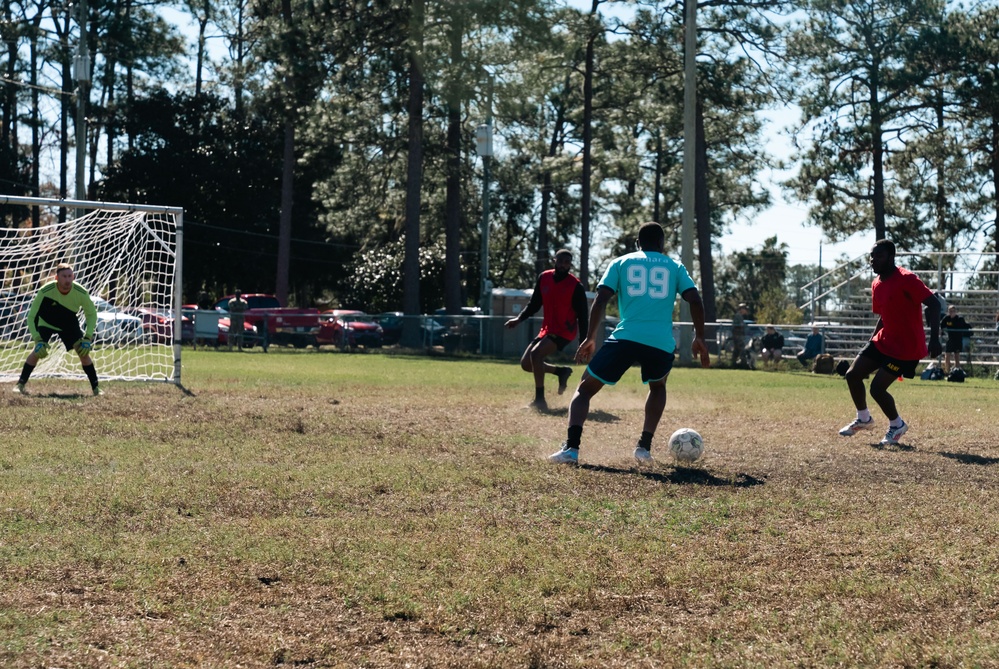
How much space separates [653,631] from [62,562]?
9.00 ft

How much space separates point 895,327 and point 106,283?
13677mm

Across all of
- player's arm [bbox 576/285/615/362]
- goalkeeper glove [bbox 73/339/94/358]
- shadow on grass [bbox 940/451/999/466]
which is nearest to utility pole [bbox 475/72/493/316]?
goalkeeper glove [bbox 73/339/94/358]

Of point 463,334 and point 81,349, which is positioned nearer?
point 81,349

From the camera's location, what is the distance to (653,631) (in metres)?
4.84

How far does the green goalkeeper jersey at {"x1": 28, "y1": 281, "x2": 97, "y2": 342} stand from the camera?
15.2 m

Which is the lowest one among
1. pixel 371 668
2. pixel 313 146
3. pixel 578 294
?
pixel 371 668

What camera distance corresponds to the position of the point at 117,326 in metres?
22.5

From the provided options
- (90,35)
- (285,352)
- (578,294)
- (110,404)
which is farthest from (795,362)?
(90,35)

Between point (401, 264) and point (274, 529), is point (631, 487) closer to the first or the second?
point (274, 529)

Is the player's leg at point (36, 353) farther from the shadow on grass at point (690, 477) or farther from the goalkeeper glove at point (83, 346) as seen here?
the shadow on grass at point (690, 477)

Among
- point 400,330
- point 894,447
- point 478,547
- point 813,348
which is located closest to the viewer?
point 478,547

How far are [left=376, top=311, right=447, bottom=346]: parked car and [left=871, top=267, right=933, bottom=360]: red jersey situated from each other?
23.0 metres

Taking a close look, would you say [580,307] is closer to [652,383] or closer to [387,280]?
[652,383]

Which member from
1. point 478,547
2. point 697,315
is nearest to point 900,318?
point 697,315
